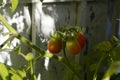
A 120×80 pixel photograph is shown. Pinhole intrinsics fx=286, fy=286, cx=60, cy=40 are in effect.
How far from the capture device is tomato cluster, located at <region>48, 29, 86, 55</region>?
2.99ft

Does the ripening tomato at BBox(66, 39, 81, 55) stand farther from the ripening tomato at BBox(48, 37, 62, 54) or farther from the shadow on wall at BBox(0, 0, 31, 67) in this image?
the shadow on wall at BBox(0, 0, 31, 67)

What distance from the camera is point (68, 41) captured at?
92 centimetres

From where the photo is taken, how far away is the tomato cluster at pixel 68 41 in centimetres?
91

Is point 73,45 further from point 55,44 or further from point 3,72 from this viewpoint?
point 3,72

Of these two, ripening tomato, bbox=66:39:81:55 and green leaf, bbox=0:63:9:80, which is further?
ripening tomato, bbox=66:39:81:55

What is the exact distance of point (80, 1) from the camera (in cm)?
127

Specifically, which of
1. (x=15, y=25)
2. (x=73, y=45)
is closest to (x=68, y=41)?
(x=73, y=45)

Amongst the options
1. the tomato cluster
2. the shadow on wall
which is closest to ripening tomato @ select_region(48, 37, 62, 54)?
the tomato cluster

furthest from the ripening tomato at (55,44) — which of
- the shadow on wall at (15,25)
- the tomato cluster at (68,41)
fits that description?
the shadow on wall at (15,25)

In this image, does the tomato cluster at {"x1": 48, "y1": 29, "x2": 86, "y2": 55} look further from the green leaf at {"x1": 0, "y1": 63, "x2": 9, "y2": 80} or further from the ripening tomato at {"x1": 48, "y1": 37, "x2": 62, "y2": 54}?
the green leaf at {"x1": 0, "y1": 63, "x2": 9, "y2": 80}

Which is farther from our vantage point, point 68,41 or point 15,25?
point 15,25

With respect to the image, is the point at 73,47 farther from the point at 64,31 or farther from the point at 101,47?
the point at 101,47

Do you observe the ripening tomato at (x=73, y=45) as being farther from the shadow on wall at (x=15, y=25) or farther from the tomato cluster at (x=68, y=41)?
the shadow on wall at (x=15, y=25)

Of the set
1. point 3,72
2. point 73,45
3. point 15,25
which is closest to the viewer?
point 3,72
